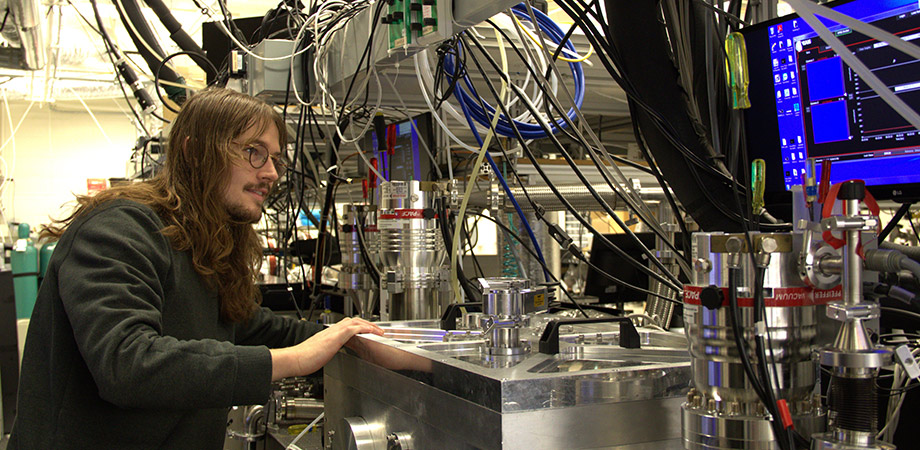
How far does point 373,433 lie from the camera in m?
1.07

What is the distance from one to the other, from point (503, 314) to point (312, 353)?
0.38m

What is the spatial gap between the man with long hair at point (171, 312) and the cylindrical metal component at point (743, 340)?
25.7 inches

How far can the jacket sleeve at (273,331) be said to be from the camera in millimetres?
1560

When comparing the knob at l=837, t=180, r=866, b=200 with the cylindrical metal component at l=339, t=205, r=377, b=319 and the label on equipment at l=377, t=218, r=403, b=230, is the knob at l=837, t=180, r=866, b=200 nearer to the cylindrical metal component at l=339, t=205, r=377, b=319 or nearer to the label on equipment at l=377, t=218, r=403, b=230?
the label on equipment at l=377, t=218, r=403, b=230

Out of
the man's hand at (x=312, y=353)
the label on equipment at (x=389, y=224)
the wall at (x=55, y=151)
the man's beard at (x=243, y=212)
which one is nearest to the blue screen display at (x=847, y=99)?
the man's hand at (x=312, y=353)

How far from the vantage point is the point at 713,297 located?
63 centimetres

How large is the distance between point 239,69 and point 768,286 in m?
1.81

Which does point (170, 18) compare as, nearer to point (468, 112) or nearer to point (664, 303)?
point (468, 112)

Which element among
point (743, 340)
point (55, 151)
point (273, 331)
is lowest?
point (273, 331)

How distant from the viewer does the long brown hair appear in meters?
1.36

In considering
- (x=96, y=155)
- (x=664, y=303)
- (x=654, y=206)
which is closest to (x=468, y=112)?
(x=664, y=303)

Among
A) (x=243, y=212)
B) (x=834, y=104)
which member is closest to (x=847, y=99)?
(x=834, y=104)

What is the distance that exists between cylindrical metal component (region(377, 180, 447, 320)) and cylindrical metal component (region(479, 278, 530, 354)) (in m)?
0.61

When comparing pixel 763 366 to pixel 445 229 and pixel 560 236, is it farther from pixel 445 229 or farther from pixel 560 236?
pixel 445 229
